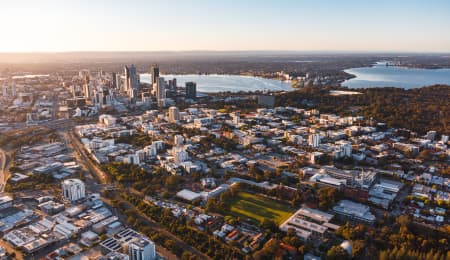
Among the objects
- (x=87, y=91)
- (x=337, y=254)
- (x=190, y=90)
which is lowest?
(x=337, y=254)

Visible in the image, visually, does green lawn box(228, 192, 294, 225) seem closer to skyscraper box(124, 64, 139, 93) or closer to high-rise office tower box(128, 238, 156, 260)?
high-rise office tower box(128, 238, 156, 260)

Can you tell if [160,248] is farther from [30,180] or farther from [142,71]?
[142,71]

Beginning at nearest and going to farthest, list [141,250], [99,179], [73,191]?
[141,250] → [73,191] → [99,179]

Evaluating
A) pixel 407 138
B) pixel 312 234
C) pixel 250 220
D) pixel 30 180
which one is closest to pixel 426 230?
pixel 312 234

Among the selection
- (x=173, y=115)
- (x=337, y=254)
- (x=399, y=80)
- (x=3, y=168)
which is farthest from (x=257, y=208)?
(x=399, y=80)

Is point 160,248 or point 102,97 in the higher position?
point 102,97

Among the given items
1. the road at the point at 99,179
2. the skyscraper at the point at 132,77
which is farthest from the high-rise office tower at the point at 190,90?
the road at the point at 99,179

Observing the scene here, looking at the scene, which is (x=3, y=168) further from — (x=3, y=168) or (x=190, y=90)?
(x=190, y=90)

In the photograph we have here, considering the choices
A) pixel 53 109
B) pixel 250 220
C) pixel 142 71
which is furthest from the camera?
pixel 142 71

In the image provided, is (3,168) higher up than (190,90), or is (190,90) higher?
(190,90)
